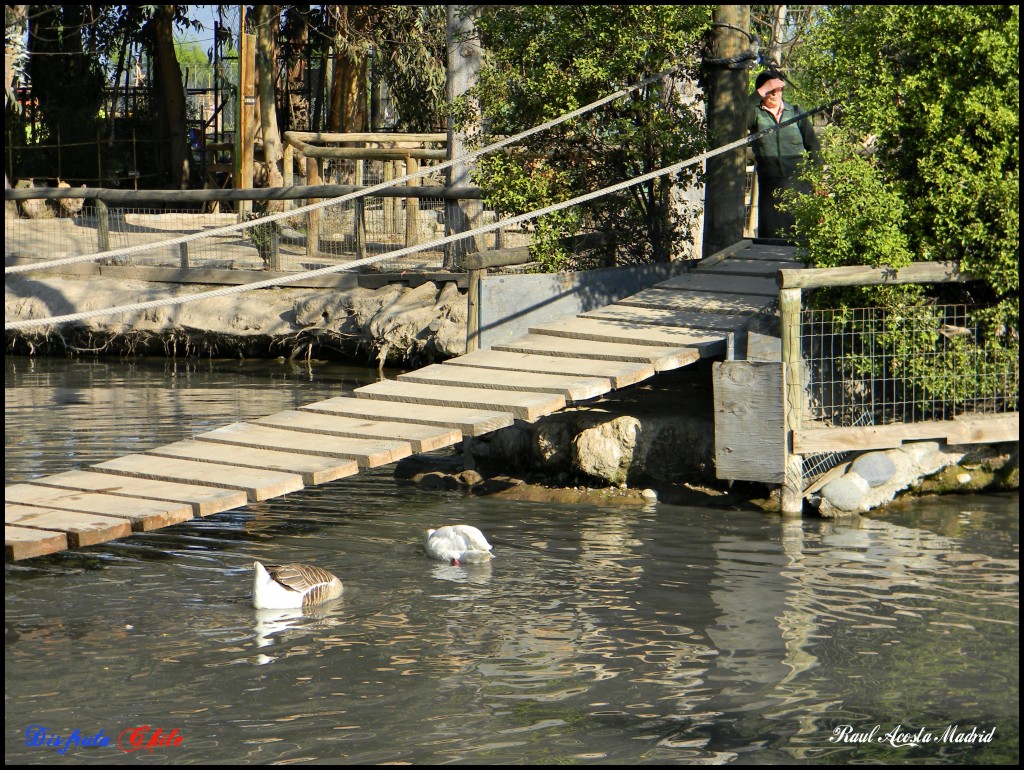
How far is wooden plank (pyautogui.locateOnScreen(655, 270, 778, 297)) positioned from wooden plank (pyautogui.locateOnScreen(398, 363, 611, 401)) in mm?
1959

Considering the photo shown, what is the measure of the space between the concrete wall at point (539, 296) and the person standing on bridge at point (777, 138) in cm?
141

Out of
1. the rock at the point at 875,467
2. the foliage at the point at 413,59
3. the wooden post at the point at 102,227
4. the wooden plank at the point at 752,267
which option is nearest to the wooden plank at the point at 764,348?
the rock at the point at 875,467

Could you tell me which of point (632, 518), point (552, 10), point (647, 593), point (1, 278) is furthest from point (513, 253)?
point (1, 278)

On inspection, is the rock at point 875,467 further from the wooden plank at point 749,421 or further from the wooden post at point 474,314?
the wooden post at point 474,314

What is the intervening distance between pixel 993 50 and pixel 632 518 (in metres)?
4.15

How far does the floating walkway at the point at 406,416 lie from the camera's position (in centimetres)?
784

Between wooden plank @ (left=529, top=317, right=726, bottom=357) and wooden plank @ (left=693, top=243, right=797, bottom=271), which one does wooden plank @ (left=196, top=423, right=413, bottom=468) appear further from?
wooden plank @ (left=693, top=243, right=797, bottom=271)

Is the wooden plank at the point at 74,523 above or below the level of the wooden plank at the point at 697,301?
below

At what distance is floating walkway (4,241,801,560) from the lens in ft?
25.7

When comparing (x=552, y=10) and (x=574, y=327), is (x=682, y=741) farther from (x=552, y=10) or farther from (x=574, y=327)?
(x=552, y=10)

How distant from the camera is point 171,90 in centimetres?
2627

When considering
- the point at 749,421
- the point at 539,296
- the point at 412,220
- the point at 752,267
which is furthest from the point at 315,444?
the point at 412,220

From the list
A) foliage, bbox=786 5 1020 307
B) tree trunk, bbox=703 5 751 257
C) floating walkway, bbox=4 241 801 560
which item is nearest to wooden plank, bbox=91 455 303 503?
floating walkway, bbox=4 241 801 560

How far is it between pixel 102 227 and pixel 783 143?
32.6ft
